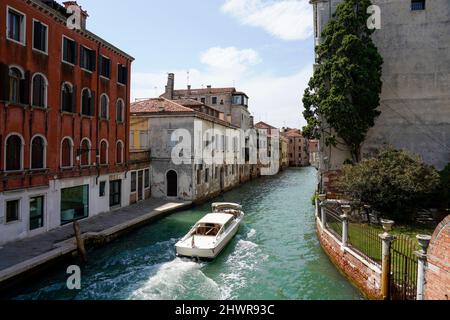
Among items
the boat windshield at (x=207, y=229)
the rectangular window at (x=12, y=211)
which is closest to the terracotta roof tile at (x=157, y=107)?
the boat windshield at (x=207, y=229)

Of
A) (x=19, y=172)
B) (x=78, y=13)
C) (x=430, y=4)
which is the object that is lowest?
(x=19, y=172)

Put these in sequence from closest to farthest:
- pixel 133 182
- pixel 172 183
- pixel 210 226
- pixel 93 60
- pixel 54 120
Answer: pixel 210 226, pixel 54 120, pixel 93 60, pixel 133 182, pixel 172 183

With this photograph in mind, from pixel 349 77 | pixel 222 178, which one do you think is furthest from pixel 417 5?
pixel 222 178

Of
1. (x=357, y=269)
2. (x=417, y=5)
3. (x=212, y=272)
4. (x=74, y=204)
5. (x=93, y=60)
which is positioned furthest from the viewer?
(x=417, y=5)

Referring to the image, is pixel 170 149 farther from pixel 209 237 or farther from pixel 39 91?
pixel 209 237

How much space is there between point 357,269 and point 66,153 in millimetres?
12768

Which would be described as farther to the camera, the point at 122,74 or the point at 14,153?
the point at 122,74

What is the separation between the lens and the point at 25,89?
497 inches

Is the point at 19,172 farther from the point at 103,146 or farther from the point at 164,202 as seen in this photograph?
the point at 164,202

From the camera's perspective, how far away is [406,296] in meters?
7.82

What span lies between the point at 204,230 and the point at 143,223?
14.1 ft

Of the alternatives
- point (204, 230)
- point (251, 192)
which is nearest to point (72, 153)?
point (204, 230)
